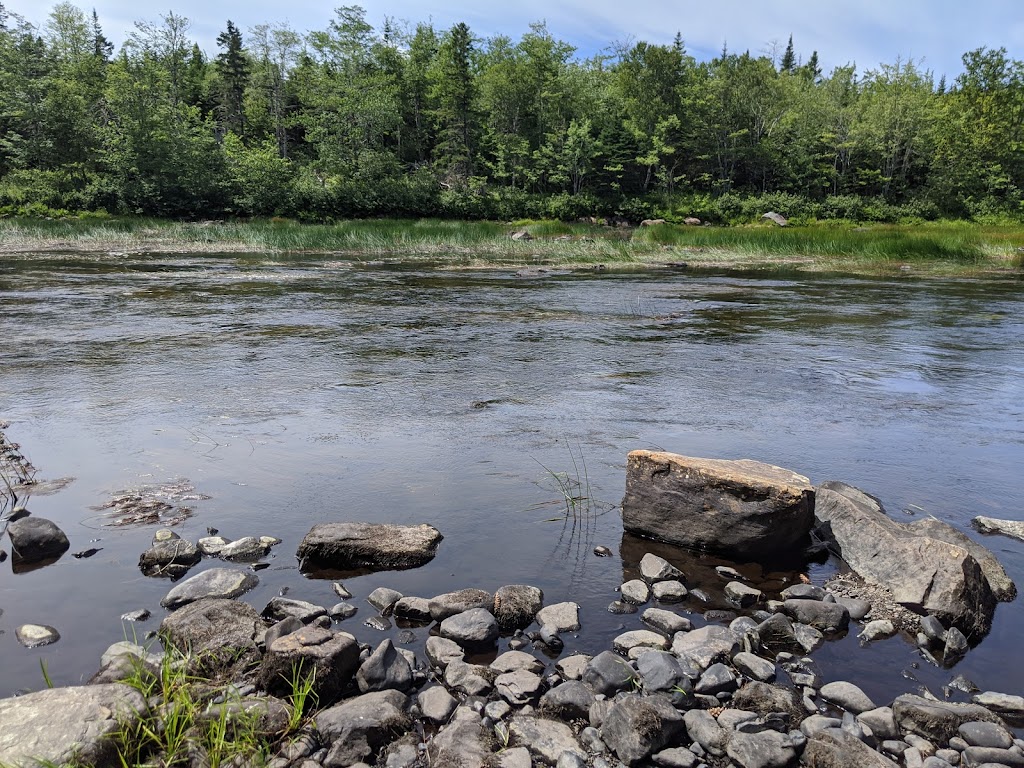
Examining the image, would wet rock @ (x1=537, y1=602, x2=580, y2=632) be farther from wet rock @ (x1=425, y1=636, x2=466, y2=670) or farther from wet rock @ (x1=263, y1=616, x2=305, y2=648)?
wet rock @ (x1=263, y1=616, x2=305, y2=648)

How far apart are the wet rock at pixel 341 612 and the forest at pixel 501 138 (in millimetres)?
52381

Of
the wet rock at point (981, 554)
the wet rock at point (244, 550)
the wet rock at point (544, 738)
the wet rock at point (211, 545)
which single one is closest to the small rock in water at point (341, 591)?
the wet rock at point (244, 550)

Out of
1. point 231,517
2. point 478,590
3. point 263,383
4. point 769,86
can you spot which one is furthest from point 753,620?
point 769,86

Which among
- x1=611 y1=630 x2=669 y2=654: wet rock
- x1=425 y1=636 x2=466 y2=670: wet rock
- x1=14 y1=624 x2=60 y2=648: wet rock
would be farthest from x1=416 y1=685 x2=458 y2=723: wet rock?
x1=14 y1=624 x2=60 y2=648: wet rock

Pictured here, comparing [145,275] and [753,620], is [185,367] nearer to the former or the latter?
[753,620]

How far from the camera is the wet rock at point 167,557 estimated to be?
4387mm

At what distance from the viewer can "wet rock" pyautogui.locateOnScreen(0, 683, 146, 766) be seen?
2.69 meters

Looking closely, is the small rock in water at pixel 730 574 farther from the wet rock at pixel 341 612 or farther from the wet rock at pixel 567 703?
the wet rock at pixel 341 612

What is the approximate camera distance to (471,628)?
3.77m

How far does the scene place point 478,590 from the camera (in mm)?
4129

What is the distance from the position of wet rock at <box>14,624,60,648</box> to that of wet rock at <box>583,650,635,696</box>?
2.69 meters

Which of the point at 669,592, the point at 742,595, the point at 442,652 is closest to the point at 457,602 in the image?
the point at 442,652

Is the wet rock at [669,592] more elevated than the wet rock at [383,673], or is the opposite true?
the wet rock at [383,673]

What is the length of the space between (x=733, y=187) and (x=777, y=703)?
7655 cm
